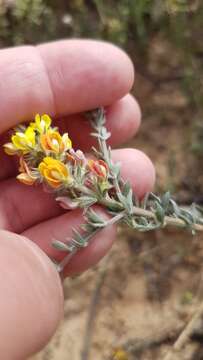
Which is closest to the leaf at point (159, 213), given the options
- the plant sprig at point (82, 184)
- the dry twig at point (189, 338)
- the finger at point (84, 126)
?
the plant sprig at point (82, 184)

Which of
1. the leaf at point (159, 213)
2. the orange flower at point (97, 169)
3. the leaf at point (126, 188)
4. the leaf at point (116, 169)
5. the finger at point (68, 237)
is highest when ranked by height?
the orange flower at point (97, 169)

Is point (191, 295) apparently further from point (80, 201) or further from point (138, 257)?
point (80, 201)

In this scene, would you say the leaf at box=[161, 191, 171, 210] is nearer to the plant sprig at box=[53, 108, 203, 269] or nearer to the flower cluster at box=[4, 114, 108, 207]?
the plant sprig at box=[53, 108, 203, 269]

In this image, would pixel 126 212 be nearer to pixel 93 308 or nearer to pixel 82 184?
pixel 82 184

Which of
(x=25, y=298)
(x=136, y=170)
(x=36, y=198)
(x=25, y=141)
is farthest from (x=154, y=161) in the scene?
(x=25, y=298)

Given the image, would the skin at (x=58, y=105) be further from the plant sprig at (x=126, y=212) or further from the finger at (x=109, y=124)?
the plant sprig at (x=126, y=212)
